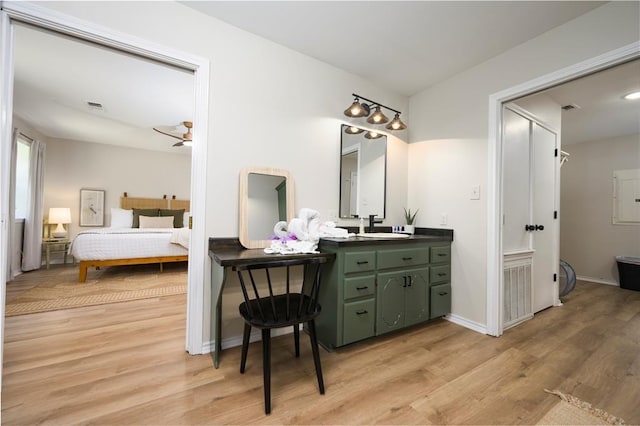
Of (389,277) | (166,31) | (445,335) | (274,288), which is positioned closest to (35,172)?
(166,31)

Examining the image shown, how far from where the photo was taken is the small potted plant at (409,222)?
9.07 feet

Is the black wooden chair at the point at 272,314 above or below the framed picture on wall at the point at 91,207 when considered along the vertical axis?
below

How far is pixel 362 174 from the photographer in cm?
270

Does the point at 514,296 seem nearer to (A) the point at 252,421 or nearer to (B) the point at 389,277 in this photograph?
(B) the point at 389,277

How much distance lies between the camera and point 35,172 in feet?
14.0

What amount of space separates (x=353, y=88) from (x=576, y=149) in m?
4.71

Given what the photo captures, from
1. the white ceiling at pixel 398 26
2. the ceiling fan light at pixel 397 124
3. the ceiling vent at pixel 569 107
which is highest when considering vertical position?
the white ceiling at pixel 398 26

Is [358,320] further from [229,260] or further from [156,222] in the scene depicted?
[156,222]

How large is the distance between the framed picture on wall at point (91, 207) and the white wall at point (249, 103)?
5156 millimetres

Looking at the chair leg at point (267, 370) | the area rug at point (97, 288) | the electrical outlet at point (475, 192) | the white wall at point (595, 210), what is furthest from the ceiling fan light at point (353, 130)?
the white wall at point (595, 210)

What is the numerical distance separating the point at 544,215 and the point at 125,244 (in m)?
5.69

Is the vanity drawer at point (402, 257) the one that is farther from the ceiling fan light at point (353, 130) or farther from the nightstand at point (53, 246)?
the nightstand at point (53, 246)

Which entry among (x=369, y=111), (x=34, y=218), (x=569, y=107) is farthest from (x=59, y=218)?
(x=569, y=107)

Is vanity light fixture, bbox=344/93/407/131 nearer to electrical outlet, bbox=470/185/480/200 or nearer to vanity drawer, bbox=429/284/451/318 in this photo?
electrical outlet, bbox=470/185/480/200
